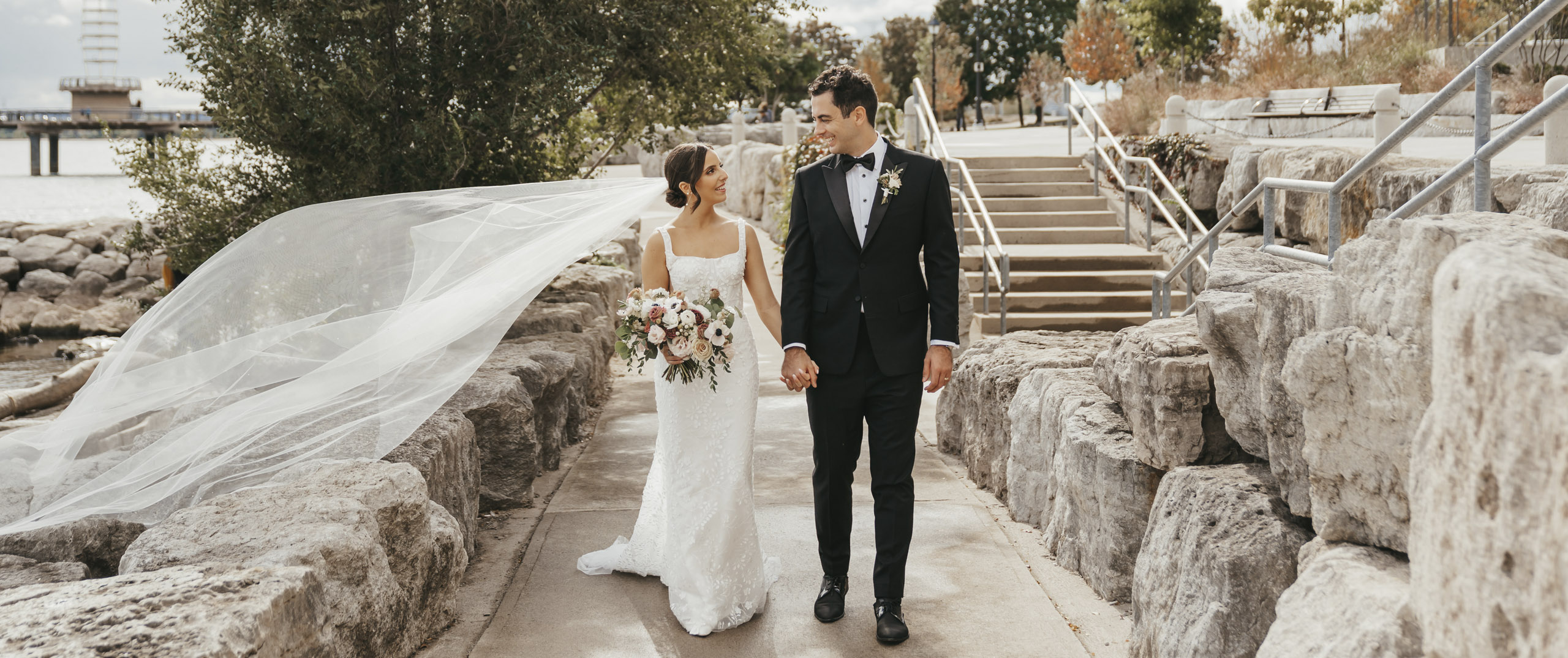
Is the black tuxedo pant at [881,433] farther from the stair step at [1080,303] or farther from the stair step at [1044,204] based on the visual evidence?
the stair step at [1044,204]

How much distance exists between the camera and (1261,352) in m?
3.39

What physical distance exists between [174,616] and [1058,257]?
35.6ft

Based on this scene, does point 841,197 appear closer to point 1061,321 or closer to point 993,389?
point 993,389

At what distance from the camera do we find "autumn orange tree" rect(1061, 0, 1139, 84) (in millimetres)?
38594

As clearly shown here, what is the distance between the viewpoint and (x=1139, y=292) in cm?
1201

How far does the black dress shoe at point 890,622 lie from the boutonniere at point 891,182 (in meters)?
1.44

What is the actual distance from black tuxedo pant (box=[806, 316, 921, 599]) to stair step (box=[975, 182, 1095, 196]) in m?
10.8

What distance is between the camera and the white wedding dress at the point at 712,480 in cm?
416

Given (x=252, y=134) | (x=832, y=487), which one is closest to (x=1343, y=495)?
(x=832, y=487)

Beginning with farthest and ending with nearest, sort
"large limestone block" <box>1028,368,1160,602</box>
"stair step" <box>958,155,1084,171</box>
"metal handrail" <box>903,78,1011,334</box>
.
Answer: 1. "stair step" <box>958,155,1084,171</box>
2. "metal handrail" <box>903,78,1011,334</box>
3. "large limestone block" <box>1028,368,1160,602</box>

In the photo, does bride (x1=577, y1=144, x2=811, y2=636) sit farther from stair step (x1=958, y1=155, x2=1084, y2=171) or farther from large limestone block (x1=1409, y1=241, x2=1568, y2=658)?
stair step (x1=958, y1=155, x2=1084, y2=171)

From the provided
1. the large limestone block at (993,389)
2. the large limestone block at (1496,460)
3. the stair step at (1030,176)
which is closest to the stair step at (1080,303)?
the stair step at (1030,176)

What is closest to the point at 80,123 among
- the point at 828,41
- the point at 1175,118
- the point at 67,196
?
the point at 67,196

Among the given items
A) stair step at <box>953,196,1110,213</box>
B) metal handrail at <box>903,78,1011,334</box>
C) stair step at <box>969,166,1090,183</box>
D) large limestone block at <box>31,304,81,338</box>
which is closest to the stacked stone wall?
metal handrail at <box>903,78,1011,334</box>
